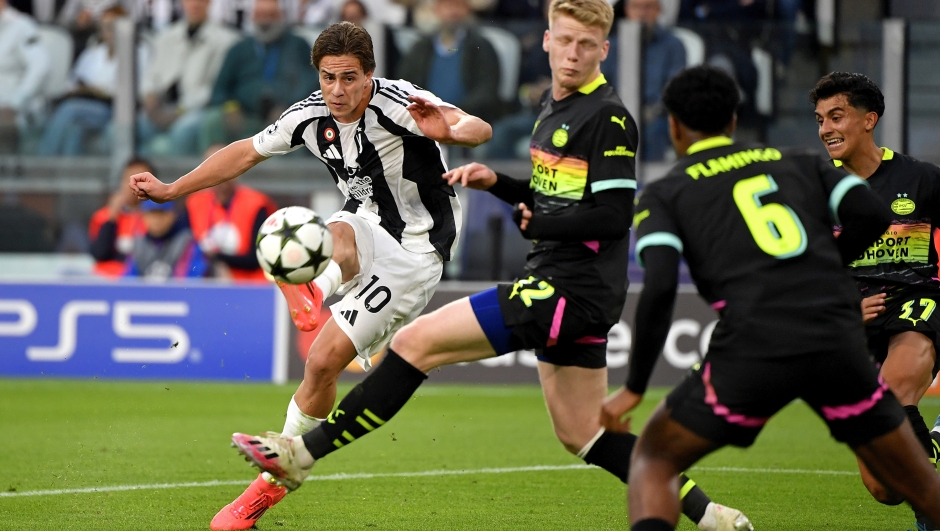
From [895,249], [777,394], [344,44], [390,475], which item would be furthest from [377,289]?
[895,249]

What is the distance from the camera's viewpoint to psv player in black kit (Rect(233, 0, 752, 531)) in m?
4.75

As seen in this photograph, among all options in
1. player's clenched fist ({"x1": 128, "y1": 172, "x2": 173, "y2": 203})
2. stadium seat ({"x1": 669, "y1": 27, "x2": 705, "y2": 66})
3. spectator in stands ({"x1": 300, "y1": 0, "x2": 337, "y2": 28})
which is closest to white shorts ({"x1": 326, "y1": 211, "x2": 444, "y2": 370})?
player's clenched fist ({"x1": 128, "y1": 172, "x2": 173, "y2": 203})

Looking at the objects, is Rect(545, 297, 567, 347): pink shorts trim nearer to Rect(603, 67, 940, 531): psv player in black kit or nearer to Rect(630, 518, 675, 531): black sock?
Rect(603, 67, 940, 531): psv player in black kit

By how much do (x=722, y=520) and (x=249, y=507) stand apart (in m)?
2.14

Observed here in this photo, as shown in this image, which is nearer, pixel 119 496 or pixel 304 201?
pixel 119 496

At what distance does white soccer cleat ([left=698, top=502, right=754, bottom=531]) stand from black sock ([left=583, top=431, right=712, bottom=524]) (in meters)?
0.02

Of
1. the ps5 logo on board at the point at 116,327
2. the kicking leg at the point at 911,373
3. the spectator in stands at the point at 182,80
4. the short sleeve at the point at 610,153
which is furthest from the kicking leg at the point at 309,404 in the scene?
the spectator in stands at the point at 182,80

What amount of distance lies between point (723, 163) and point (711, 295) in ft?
1.41

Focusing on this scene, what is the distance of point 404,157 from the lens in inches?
235

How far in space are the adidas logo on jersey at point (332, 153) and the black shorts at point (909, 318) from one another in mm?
2662

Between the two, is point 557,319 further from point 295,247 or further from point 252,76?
point 252,76

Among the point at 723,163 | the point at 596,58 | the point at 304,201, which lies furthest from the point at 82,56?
the point at 723,163

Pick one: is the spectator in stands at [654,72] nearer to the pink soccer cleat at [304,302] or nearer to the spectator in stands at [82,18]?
the spectator in stands at [82,18]

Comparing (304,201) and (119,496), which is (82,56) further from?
(119,496)
